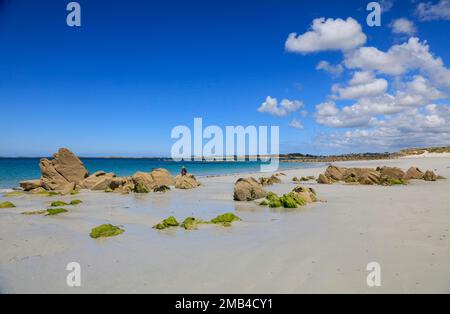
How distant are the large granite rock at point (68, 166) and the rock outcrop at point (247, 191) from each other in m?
17.8

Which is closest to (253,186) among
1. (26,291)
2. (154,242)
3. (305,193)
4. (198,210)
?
(305,193)

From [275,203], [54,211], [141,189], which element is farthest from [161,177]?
[275,203]

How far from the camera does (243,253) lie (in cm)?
868

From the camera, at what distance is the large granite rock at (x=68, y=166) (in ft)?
104

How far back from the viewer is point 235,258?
27.1ft

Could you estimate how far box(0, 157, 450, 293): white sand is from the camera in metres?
6.67

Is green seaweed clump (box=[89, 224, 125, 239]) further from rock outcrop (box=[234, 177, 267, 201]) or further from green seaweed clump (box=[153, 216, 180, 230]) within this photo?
rock outcrop (box=[234, 177, 267, 201])

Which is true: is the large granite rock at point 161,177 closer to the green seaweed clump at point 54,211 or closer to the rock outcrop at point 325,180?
the rock outcrop at point 325,180

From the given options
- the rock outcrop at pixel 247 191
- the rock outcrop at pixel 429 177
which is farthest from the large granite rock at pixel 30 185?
the rock outcrop at pixel 429 177

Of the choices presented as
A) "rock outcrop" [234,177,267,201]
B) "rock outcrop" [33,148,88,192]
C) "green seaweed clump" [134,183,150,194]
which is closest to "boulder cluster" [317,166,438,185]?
"rock outcrop" [234,177,267,201]
